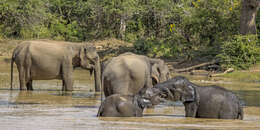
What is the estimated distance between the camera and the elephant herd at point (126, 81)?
11203mm

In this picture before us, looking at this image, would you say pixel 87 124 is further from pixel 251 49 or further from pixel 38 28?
pixel 38 28

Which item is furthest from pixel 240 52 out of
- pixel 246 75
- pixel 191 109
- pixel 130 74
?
pixel 191 109

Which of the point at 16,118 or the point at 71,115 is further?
the point at 71,115

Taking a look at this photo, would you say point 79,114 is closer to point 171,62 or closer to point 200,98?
point 200,98

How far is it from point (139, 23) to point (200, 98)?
2381 cm

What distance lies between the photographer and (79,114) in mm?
12031

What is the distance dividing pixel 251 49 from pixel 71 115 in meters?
16.4

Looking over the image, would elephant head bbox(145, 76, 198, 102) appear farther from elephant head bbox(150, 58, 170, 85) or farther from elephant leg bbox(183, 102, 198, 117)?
elephant head bbox(150, 58, 170, 85)

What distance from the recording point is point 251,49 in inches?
1054

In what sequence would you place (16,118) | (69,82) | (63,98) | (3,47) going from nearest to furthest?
(16,118) < (63,98) < (69,82) < (3,47)

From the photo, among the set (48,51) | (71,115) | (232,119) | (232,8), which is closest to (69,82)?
(48,51)

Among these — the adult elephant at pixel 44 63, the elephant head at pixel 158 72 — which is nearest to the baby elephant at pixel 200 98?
the elephant head at pixel 158 72

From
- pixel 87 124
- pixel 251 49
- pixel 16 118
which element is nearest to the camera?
pixel 87 124

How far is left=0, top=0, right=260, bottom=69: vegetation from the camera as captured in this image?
2991 centimetres
